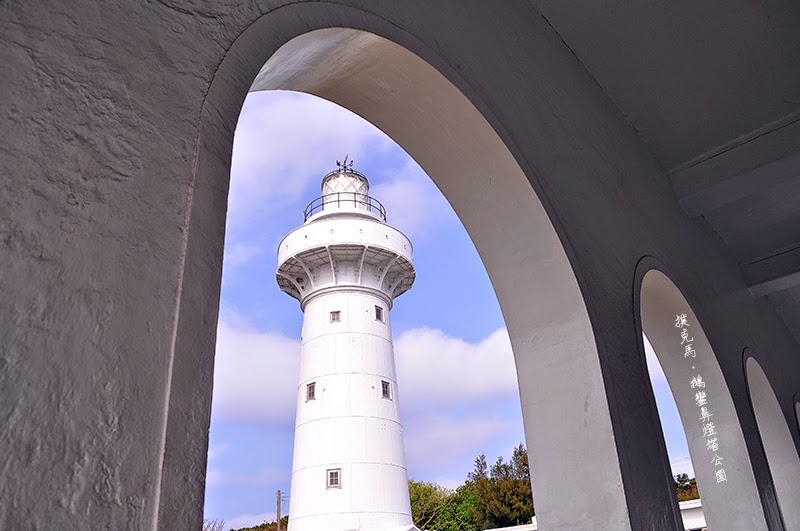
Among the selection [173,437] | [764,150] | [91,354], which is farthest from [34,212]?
[764,150]

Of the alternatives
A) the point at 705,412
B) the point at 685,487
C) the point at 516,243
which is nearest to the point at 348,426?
the point at 705,412

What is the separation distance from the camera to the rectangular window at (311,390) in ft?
37.4

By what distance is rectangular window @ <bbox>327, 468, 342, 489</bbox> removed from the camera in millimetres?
10461

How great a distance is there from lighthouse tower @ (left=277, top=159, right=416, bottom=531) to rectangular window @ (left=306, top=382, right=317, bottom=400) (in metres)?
0.03

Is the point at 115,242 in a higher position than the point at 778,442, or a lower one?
lower

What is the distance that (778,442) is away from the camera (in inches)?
171

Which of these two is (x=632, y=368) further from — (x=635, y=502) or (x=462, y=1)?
(x=462, y=1)

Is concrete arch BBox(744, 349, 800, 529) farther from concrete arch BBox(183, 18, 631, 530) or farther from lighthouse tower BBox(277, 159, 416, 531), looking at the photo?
lighthouse tower BBox(277, 159, 416, 531)

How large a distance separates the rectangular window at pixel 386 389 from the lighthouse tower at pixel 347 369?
0.02m

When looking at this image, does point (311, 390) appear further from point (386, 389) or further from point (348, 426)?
point (386, 389)

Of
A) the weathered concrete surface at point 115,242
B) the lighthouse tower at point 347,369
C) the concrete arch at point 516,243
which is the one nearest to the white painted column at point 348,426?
the lighthouse tower at point 347,369

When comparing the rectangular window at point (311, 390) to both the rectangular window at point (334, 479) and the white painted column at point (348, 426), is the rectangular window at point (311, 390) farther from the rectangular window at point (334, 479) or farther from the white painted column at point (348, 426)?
the rectangular window at point (334, 479)

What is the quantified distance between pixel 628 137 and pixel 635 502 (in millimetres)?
2062

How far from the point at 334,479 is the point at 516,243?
9211 mm
